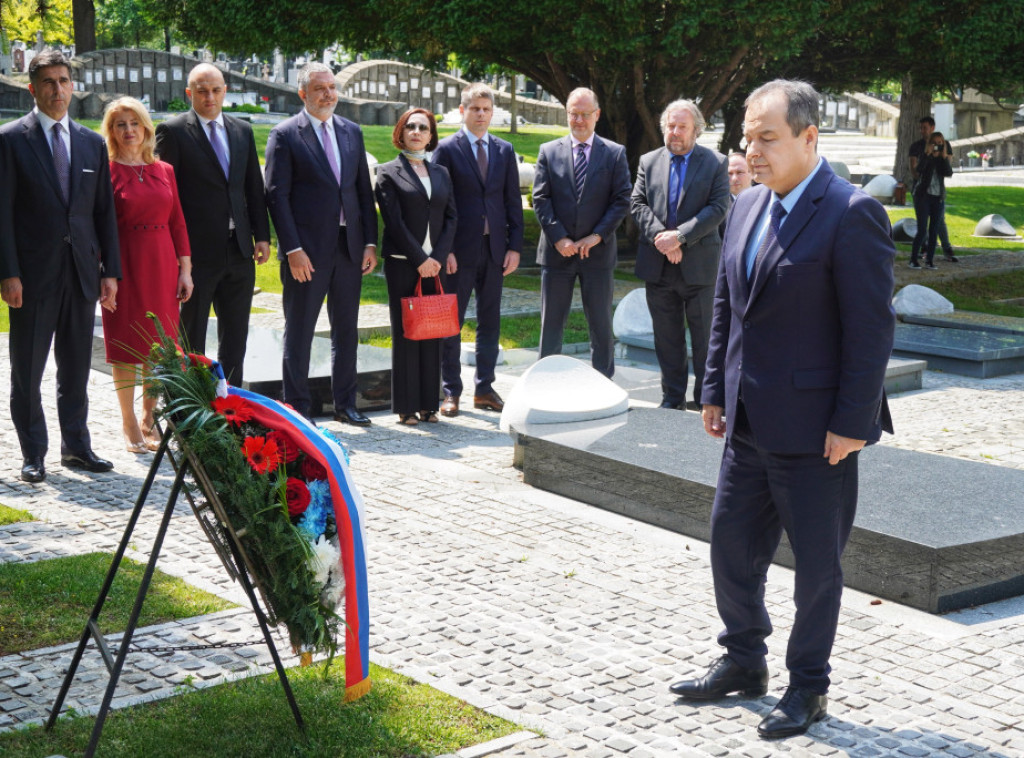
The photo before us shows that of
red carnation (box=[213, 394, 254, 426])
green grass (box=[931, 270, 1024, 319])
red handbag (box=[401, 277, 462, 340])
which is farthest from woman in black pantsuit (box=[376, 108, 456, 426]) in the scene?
green grass (box=[931, 270, 1024, 319])

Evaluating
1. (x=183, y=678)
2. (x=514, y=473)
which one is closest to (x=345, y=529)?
(x=183, y=678)

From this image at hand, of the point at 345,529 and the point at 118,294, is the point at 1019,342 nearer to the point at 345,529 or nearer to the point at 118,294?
the point at 118,294

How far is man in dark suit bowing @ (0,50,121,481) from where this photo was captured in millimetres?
7605

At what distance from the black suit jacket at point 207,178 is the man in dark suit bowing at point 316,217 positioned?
0.22m

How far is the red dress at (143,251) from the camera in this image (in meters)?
8.25

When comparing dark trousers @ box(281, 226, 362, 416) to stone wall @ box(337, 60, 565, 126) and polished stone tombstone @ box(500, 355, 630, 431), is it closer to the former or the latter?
polished stone tombstone @ box(500, 355, 630, 431)

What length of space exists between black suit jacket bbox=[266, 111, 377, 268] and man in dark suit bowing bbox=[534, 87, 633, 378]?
1445mm

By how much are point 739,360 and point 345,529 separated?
5.07 ft

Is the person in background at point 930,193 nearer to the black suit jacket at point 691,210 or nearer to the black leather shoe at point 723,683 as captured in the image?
the black suit jacket at point 691,210

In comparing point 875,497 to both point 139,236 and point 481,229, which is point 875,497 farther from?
point 139,236

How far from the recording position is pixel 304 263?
29.7ft

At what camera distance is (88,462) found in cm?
799

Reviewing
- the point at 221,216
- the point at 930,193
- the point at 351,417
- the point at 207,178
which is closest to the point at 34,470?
the point at 221,216

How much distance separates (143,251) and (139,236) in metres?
0.10
